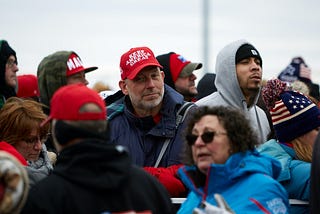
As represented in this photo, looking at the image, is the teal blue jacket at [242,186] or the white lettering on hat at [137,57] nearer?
the teal blue jacket at [242,186]

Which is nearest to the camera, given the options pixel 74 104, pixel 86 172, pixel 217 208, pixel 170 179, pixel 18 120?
pixel 86 172

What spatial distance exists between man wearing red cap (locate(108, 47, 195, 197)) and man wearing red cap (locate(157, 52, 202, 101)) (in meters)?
1.96

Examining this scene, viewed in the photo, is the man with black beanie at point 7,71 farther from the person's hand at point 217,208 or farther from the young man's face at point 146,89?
the person's hand at point 217,208

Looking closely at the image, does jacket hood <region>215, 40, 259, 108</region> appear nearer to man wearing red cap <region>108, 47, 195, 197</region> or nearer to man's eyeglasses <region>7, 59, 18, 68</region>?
man wearing red cap <region>108, 47, 195, 197</region>

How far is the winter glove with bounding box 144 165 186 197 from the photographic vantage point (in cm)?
592

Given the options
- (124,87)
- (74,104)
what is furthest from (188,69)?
(74,104)

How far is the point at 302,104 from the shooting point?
5875mm

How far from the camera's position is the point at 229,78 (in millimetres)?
7012

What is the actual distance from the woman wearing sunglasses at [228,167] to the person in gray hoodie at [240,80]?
5.75 ft

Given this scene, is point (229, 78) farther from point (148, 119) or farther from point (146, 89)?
point (148, 119)

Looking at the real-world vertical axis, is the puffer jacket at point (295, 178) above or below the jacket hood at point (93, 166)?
below

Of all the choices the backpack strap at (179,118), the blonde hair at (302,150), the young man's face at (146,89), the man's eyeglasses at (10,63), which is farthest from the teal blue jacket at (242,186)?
the man's eyeglasses at (10,63)

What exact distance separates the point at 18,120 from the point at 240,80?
2.25 meters

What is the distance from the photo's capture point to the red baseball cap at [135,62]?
6.62 m
